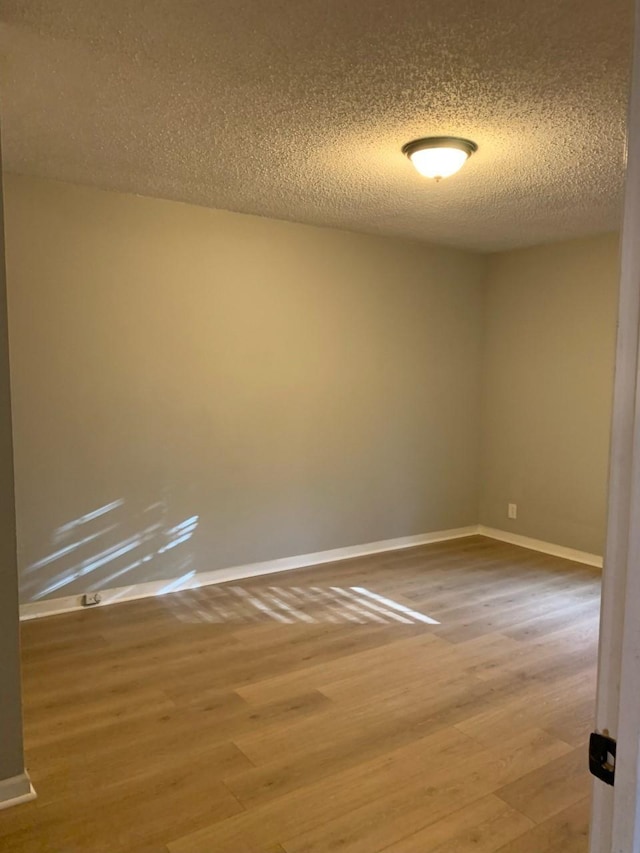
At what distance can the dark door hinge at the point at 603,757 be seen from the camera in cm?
67

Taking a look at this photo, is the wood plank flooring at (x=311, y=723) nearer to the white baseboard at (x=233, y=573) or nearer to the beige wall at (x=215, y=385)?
the white baseboard at (x=233, y=573)

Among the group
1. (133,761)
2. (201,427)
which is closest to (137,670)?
(133,761)

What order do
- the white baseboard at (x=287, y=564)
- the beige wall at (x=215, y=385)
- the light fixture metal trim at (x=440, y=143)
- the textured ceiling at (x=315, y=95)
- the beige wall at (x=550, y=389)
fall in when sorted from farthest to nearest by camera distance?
the beige wall at (x=550, y=389), the white baseboard at (x=287, y=564), the beige wall at (x=215, y=385), the light fixture metal trim at (x=440, y=143), the textured ceiling at (x=315, y=95)

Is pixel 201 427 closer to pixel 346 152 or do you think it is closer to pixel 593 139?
pixel 346 152

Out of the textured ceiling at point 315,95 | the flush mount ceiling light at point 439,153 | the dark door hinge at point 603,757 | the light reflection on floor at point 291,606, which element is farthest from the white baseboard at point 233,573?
the dark door hinge at point 603,757

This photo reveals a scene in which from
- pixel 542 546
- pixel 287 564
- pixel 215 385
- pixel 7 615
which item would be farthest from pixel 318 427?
pixel 7 615

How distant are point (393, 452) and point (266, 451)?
119cm

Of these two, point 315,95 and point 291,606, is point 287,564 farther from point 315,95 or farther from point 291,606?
point 315,95

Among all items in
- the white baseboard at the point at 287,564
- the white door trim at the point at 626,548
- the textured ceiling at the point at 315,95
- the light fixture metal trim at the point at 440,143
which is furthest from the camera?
the white baseboard at the point at 287,564

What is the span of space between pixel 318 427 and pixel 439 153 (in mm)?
2261

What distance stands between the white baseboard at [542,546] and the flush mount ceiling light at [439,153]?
125 inches

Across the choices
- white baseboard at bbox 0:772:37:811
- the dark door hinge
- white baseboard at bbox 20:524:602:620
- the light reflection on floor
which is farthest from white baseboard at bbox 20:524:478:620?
the dark door hinge

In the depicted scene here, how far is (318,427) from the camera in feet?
15.0

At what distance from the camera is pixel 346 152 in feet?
9.59
